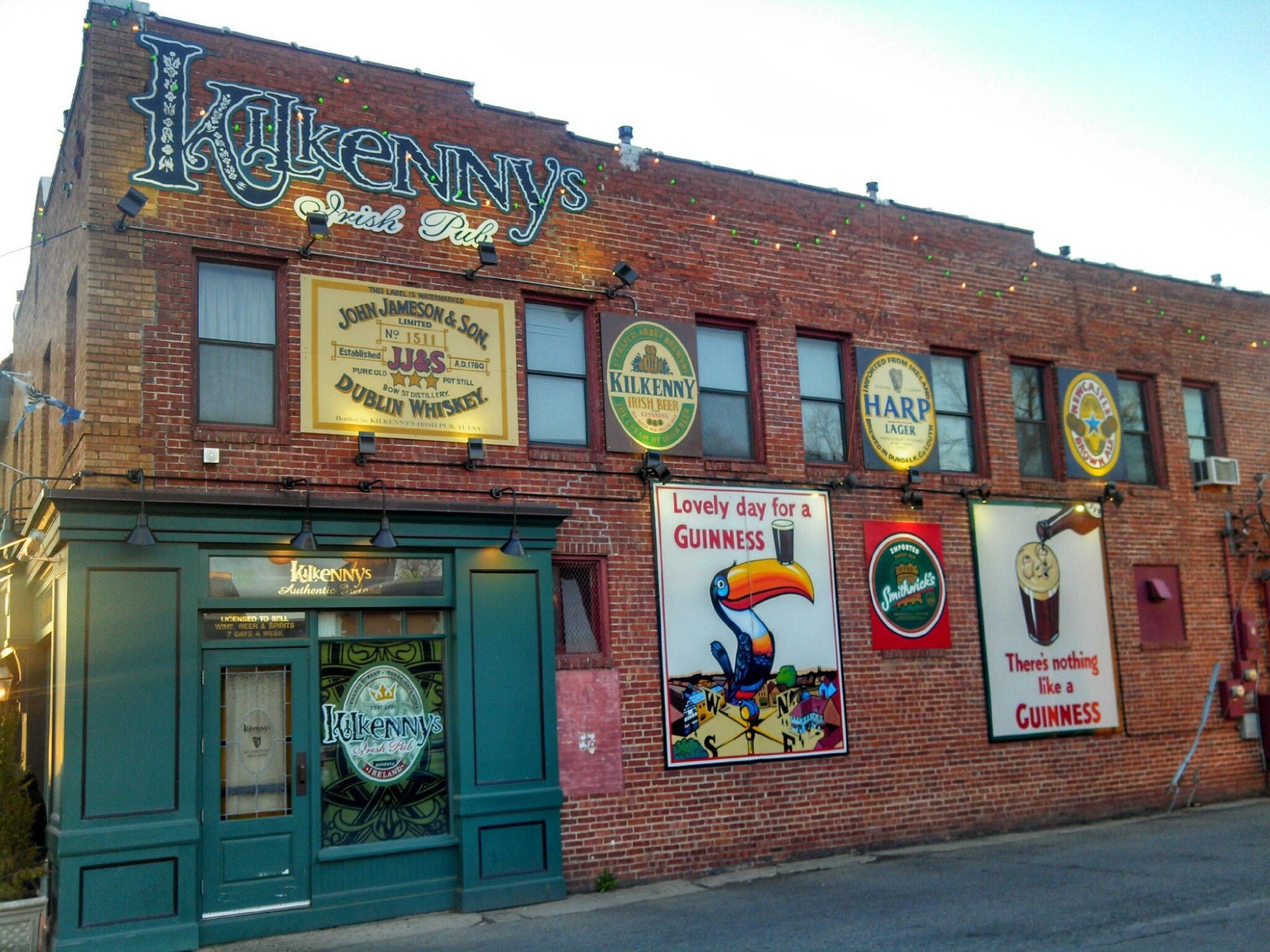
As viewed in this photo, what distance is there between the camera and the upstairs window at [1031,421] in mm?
→ 15953

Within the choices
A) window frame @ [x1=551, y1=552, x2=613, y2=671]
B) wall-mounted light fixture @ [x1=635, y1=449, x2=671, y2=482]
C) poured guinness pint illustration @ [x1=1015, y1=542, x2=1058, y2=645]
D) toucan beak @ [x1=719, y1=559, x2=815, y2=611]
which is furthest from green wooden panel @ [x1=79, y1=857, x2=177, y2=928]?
poured guinness pint illustration @ [x1=1015, y1=542, x2=1058, y2=645]

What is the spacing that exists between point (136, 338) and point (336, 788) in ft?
14.2

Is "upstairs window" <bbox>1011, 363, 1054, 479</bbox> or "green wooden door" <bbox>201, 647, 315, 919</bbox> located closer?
"green wooden door" <bbox>201, 647, 315, 919</bbox>

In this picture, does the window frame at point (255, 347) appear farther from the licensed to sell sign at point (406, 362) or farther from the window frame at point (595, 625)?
the window frame at point (595, 625)

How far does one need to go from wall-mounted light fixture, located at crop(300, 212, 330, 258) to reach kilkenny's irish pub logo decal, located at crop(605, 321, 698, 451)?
3265mm

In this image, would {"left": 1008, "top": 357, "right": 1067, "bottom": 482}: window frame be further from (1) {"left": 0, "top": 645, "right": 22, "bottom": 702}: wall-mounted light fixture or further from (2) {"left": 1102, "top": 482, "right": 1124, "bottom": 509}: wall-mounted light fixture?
(1) {"left": 0, "top": 645, "right": 22, "bottom": 702}: wall-mounted light fixture

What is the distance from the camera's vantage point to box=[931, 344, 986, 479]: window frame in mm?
15359

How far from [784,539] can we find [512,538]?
3532 mm

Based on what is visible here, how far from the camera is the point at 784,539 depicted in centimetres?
1348

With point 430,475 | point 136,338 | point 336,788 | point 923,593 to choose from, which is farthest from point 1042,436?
point 136,338

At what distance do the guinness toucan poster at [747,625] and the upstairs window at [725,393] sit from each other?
1.94 ft

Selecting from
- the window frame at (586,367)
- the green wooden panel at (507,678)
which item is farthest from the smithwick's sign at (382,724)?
the window frame at (586,367)

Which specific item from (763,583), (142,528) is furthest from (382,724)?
(763,583)

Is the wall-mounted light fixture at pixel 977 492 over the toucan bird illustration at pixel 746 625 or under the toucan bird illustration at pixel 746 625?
over
